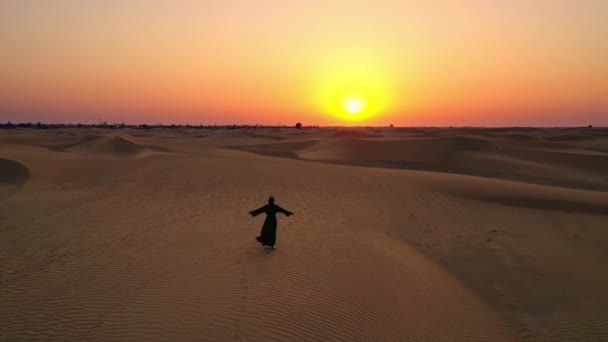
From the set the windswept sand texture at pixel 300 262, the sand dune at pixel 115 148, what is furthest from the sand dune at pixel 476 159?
the sand dune at pixel 115 148

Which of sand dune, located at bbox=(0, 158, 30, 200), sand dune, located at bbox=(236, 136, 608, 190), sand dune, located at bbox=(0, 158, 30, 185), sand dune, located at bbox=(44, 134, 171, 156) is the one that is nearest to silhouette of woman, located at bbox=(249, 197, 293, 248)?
sand dune, located at bbox=(0, 158, 30, 200)

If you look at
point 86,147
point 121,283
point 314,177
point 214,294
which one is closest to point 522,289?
point 214,294

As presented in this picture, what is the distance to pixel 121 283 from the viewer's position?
7148 millimetres

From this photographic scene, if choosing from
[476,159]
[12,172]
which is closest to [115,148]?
[12,172]

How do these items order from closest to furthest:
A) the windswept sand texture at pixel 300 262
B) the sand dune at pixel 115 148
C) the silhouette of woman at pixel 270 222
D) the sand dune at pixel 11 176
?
1. the windswept sand texture at pixel 300 262
2. the silhouette of woman at pixel 270 222
3. the sand dune at pixel 11 176
4. the sand dune at pixel 115 148

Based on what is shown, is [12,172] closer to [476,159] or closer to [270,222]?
[270,222]

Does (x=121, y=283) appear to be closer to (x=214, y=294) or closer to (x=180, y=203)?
(x=214, y=294)

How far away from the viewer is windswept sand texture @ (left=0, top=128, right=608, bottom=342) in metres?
6.06

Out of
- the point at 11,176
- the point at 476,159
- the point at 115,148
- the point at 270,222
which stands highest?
the point at 476,159

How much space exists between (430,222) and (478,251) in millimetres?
2911

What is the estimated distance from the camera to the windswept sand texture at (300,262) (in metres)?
6.06

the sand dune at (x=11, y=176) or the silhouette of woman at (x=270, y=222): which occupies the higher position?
the silhouette of woman at (x=270, y=222)

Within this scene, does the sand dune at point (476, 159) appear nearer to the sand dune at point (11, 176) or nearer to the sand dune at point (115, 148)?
the sand dune at point (115, 148)

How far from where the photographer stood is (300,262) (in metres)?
8.42
